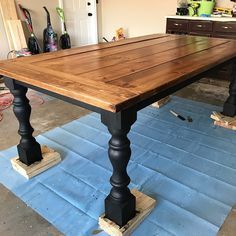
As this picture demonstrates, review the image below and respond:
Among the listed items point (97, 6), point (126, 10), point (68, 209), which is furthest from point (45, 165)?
point (97, 6)

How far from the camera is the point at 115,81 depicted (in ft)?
4.30

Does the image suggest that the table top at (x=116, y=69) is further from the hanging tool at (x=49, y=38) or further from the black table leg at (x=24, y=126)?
the hanging tool at (x=49, y=38)

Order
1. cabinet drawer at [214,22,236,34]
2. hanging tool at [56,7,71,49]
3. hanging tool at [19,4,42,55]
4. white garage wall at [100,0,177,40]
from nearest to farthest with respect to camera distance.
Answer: cabinet drawer at [214,22,236,34] < hanging tool at [19,4,42,55] < white garage wall at [100,0,177,40] < hanging tool at [56,7,71,49]

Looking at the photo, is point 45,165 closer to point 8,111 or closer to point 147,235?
point 147,235

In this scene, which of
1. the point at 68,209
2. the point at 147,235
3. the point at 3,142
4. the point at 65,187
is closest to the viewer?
the point at 147,235

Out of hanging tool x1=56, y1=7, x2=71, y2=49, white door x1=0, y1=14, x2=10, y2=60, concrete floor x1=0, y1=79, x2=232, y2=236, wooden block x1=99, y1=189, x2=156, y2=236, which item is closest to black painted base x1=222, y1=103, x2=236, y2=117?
concrete floor x1=0, y1=79, x2=232, y2=236

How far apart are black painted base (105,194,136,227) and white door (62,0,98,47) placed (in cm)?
470

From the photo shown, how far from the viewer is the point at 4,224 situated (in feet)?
4.94

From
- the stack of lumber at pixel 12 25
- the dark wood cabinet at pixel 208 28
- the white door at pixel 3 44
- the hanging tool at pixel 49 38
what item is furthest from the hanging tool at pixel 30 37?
the dark wood cabinet at pixel 208 28

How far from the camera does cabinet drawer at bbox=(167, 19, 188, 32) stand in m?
4.17

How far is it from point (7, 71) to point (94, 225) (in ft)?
3.39

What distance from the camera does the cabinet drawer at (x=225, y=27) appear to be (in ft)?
12.3

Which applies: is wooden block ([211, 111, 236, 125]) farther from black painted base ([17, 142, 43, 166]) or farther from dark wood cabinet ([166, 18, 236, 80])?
black painted base ([17, 142, 43, 166])

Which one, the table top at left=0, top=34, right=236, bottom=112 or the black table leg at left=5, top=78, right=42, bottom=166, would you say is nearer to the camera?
the table top at left=0, top=34, right=236, bottom=112
